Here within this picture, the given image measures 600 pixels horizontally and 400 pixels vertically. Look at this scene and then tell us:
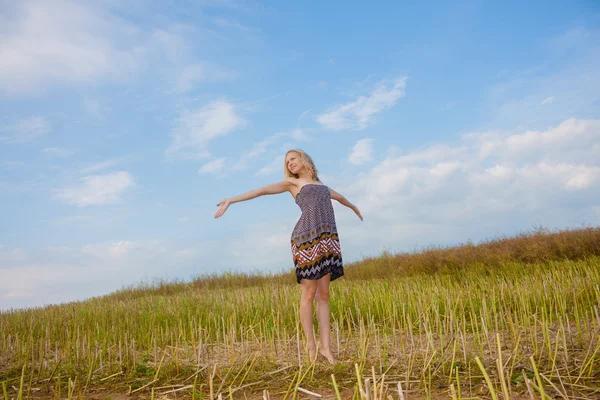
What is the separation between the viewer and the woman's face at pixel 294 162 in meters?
5.16

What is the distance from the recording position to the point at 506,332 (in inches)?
235

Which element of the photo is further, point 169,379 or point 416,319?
point 416,319

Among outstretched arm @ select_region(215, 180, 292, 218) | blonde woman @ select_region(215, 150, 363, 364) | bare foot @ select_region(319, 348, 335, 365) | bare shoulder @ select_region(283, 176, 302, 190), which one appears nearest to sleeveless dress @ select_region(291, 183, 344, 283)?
blonde woman @ select_region(215, 150, 363, 364)

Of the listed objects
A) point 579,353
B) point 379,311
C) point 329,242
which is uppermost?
point 329,242

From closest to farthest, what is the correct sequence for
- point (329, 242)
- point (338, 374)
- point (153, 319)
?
point (338, 374)
point (329, 242)
point (153, 319)

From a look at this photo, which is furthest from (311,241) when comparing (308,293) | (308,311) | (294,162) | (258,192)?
(294,162)

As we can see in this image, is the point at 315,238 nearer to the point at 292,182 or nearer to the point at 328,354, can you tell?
the point at 292,182

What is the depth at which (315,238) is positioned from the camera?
474cm

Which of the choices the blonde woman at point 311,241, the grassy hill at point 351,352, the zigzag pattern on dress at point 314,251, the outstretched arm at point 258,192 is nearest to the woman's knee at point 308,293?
the blonde woman at point 311,241

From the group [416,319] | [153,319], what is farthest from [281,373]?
[153,319]

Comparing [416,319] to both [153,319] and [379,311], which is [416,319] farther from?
[153,319]

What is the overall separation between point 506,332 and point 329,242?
287 cm

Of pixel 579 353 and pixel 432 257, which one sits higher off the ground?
pixel 432 257

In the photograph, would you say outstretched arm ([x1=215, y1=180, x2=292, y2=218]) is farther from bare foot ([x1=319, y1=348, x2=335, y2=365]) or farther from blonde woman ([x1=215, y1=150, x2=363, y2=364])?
bare foot ([x1=319, y1=348, x2=335, y2=365])
